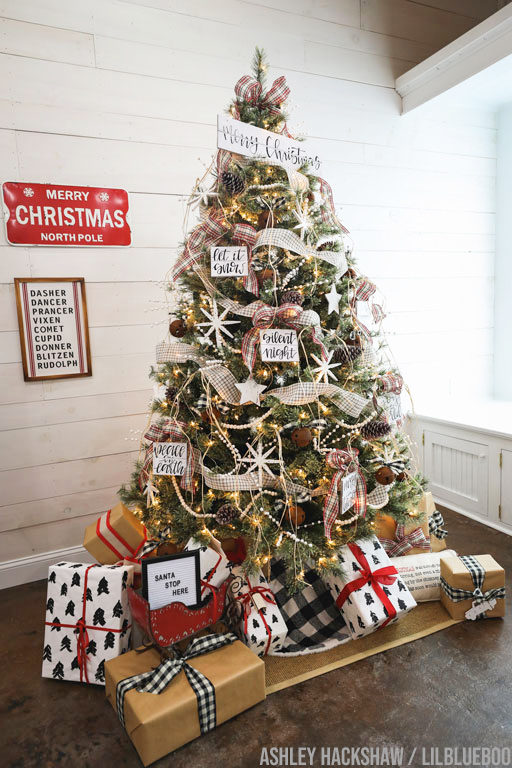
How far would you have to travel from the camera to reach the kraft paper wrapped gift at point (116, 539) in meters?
1.88

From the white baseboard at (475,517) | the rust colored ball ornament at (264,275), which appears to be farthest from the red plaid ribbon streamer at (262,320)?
the white baseboard at (475,517)

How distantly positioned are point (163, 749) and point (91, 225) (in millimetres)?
1939

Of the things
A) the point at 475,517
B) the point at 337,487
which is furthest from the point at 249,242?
the point at 475,517

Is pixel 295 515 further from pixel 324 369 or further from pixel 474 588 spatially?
pixel 474 588

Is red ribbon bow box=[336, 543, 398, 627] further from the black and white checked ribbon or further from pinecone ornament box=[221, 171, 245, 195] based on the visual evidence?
pinecone ornament box=[221, 171, 245, 195]

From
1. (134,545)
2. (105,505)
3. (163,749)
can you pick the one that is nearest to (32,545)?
(105,505)

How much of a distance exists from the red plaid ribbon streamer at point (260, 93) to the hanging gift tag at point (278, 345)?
82 centimetres

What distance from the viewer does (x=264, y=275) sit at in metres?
1.68

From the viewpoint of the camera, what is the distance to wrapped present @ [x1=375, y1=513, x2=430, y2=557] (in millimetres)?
1982

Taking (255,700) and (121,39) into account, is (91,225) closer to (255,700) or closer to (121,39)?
(121,39)

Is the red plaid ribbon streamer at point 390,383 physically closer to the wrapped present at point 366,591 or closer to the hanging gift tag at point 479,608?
the wrapped present at point 366,591

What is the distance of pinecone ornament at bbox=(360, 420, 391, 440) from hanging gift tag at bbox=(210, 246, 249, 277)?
2.15ft

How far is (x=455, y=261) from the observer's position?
10.6ft

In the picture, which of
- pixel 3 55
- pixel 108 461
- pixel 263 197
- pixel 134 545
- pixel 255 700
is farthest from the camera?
pixel 108 461
